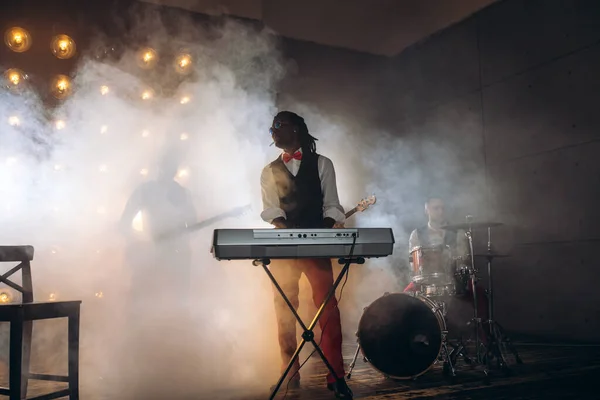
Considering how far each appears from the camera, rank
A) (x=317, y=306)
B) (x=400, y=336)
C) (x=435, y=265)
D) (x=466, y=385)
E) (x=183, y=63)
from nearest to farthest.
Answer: (x=317, y=306), (x=466, y=385), (x=400, y=336), (x=435, y=265), (x=183, y=63)

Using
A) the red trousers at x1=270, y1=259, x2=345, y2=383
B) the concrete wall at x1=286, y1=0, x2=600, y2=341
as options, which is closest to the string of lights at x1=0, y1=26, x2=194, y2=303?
the concrete wall at x1=286, y1=0, x2=600, y2=341

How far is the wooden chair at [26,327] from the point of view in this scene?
2.38 m

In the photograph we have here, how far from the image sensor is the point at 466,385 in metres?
3.01

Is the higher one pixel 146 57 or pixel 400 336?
pixel 146 57

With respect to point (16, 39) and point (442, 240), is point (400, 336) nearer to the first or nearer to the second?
point (442, 240)

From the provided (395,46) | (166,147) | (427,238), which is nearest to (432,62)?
(395,46)

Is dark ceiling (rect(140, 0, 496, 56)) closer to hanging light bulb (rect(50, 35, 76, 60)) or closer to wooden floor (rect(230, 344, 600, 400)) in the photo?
hanging light bulb (rect(50, 35, 76, 60))

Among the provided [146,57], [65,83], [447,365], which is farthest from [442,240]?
[65,83]

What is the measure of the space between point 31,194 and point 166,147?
1481 mm

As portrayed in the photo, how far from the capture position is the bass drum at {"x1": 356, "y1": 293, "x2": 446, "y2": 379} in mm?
3119

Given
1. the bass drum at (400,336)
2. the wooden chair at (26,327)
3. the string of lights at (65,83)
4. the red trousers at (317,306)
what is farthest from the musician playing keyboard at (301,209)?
the string of lights at (65,83)

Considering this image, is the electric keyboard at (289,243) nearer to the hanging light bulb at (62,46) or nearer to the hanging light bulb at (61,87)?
the hanging light bulb at (61,87)

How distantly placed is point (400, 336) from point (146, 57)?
13.9ft

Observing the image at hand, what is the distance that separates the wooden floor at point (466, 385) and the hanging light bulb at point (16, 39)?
343cm
